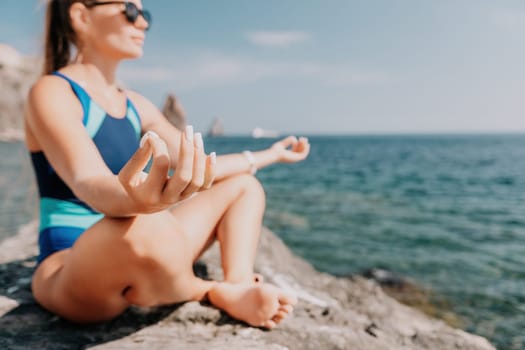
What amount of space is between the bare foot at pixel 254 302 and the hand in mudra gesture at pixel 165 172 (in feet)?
2.81

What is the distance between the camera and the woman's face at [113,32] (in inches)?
87.0

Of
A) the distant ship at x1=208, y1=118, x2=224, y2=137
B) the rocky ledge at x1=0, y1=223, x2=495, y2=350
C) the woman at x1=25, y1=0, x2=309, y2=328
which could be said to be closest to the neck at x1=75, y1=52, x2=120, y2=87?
the woman at x1=25, y1=0, x2=309, y2=328

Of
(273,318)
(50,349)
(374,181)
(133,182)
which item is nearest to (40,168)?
(50,349)

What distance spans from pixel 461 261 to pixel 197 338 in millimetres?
6858

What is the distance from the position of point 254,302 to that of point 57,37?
6.23ft

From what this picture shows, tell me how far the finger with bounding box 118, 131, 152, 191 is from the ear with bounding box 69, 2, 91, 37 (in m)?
1.48

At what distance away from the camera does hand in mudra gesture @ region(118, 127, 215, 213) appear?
1.04 metres

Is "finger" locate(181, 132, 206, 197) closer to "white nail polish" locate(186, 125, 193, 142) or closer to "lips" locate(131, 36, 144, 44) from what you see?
"white nail polish" locate(186, 125, 193, 142)

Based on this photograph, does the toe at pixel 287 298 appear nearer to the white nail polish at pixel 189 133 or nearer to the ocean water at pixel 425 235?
the white nail polish at pixel 189 133

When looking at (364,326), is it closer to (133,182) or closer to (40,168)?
(133,182)

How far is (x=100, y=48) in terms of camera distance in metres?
2.27

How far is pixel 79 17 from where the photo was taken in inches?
88.6

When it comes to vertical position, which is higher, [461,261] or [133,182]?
[133,182]

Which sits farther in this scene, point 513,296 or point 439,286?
point 439,286
